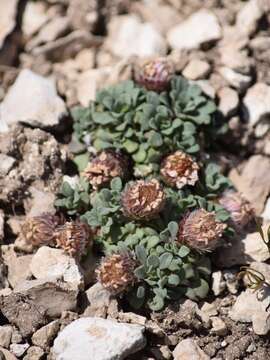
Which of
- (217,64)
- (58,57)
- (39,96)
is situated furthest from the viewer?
(58,57)

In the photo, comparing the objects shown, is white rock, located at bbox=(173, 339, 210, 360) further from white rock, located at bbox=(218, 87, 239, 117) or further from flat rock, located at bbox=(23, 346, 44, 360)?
white rock, located at bbox=(218, 87, 239, 117)

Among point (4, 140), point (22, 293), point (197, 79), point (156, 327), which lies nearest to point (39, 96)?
point (4, 140)

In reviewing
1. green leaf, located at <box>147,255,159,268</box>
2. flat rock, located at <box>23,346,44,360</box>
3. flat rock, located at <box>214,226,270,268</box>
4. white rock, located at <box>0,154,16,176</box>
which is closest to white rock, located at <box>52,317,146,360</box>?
flat rock, located at <box>23,346,44,360</box>

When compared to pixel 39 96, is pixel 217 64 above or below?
below

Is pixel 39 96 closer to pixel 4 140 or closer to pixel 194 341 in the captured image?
pixel 4 140

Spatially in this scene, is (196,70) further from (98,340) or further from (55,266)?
(98,340)
